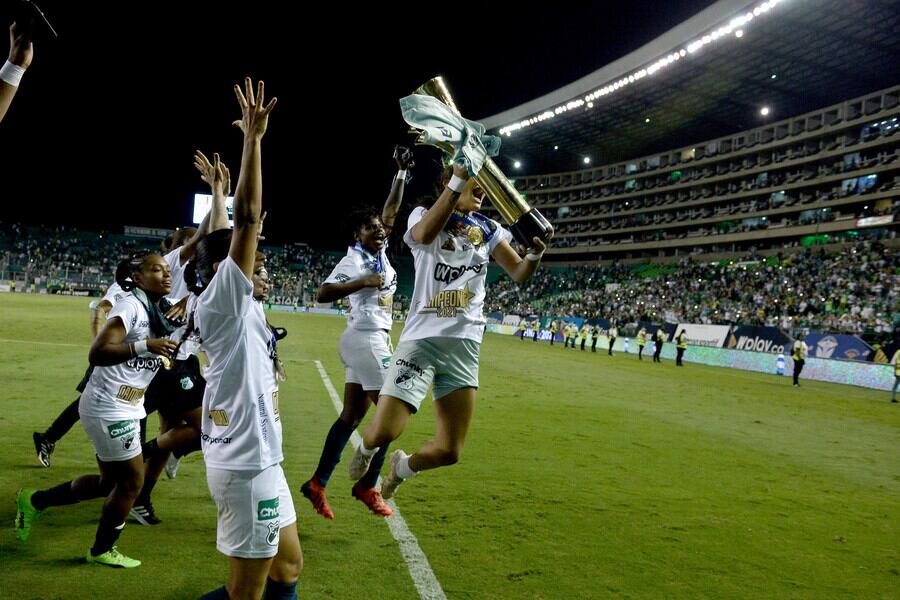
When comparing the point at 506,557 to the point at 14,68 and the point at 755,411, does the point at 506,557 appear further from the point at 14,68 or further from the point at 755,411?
the point at 755,411

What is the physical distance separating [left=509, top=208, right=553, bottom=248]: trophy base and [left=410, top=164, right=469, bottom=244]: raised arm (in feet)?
1.55

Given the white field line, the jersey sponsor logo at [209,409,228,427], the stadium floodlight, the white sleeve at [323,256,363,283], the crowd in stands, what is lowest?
the white field line

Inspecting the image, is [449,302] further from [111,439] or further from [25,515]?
[25,515]

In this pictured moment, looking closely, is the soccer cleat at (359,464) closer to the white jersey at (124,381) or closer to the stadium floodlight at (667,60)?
the white jersey at (124,381)

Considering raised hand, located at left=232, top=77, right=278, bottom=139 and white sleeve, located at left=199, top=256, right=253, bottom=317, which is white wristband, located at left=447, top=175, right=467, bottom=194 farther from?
white sleeve, located at left=199, top=256, right=253, bottom=317

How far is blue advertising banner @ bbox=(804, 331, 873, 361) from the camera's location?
80.0ft

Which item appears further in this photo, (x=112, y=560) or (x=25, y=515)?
(x=25, y=515)

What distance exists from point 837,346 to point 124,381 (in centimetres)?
2892

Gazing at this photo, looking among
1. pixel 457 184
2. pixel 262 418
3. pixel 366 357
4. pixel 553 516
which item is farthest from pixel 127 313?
pixel 553 516

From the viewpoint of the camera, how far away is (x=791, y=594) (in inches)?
154

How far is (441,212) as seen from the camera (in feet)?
12.7

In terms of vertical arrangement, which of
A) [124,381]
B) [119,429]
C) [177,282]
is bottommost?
[119,429]

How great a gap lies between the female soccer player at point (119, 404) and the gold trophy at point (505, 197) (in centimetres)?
226

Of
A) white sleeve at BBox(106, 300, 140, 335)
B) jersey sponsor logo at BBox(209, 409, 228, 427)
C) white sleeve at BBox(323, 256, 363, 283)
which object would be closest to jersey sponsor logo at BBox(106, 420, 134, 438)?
white sleeve at BBox(106, 300, 140, 335)
